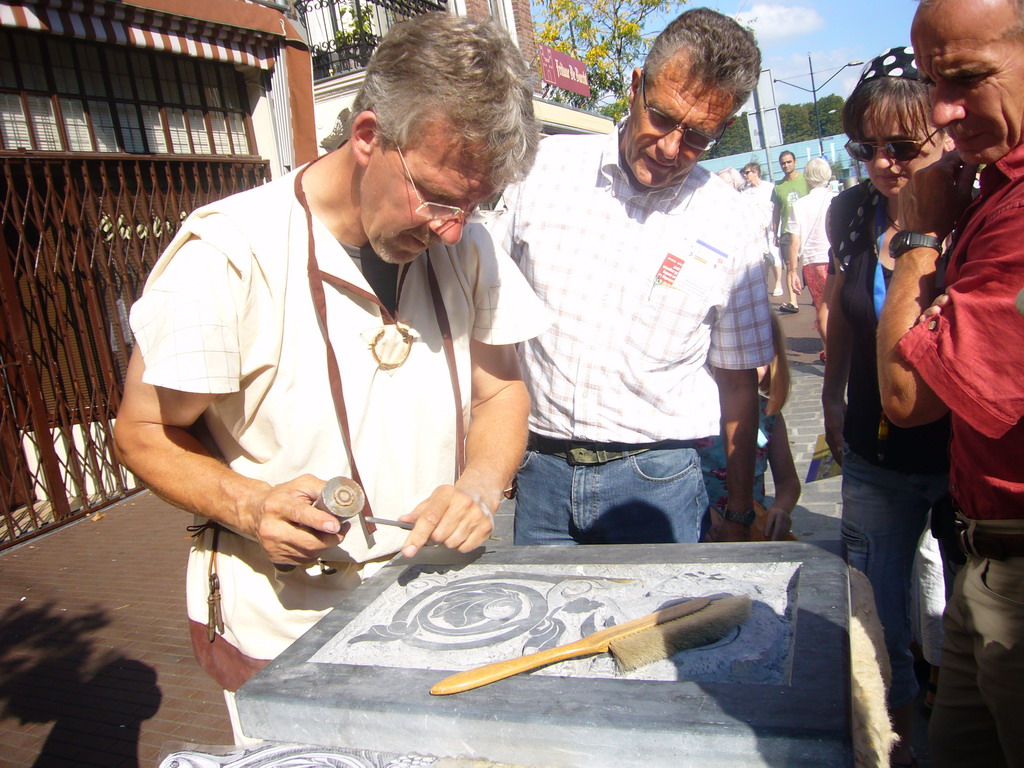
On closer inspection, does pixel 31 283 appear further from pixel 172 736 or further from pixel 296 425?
pixel 296 425

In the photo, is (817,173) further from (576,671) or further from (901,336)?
(576,671)

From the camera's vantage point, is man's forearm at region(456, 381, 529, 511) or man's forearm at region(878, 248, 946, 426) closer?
man's forearm at region(878, 248, 946, 426)

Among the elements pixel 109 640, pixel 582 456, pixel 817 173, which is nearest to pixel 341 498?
pixel 582 456

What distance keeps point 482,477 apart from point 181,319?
0.66 metres

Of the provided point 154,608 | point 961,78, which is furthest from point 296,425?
point 154,608

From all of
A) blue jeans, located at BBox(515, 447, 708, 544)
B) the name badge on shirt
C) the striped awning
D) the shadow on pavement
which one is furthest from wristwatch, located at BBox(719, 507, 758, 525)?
the striped awning

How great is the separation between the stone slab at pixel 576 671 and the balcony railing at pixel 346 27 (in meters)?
8.60

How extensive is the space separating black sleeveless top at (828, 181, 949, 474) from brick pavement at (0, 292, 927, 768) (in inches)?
17.1

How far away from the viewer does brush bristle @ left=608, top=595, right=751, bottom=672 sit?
1170 mm

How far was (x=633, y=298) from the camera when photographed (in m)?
2.22

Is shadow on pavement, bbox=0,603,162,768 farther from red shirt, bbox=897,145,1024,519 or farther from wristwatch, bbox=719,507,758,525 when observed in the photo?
red shirt, bbox=897,145,1024,519

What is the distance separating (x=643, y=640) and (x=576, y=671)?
11 cm

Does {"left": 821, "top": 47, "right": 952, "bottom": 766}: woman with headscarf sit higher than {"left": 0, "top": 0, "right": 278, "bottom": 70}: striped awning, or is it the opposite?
{"left": 0, "top": 0, "right": 278, "bottom": 70}: striped awning

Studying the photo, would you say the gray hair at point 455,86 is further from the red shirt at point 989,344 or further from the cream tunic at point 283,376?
the red shirt at point 989,344
